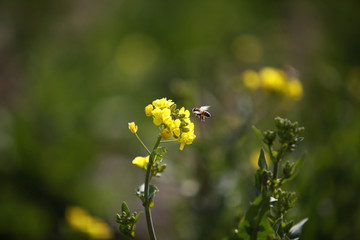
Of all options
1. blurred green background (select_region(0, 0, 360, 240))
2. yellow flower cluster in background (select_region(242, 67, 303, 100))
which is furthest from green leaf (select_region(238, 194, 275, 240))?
yellow flower cluster in background (select_region(242, 67, 303, 100))

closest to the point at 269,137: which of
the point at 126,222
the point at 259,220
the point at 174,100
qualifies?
the point at 259,220

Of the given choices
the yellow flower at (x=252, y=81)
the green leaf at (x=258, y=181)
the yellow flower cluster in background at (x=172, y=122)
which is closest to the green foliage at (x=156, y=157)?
the yellow flower cluster in background at (x=172, y=122)

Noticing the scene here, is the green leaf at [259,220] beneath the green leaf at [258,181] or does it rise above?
beneath

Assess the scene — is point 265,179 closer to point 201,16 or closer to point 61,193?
point 61,193

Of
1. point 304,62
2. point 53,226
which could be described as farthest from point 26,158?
point 304,62

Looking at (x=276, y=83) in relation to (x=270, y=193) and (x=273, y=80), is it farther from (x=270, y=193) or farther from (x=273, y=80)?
(x=270, y=193)

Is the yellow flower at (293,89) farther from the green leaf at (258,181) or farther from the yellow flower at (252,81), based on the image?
the green leaf at (258,181)

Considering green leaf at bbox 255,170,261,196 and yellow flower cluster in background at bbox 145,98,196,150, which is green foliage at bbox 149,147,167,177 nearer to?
yellow flower cluster in background at bbox 145,98,196,150
